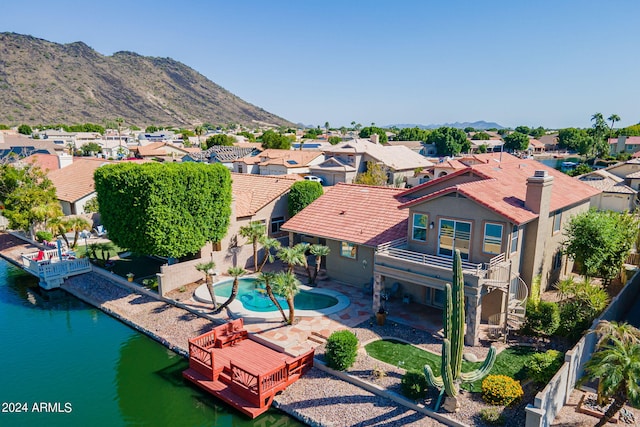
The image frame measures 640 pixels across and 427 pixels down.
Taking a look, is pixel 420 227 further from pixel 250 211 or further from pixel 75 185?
pixel 75 185

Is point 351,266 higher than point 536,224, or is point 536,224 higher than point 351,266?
point 536,224

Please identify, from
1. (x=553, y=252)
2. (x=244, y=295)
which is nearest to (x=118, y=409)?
(x=244, y=295)

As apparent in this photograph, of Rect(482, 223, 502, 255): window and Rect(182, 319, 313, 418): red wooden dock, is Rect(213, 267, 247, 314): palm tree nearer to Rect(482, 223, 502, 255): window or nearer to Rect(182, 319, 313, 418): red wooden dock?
Rect(182, 319, 313, 418): red wooden dock

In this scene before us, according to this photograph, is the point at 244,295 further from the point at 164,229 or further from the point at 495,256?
the point at 495,256

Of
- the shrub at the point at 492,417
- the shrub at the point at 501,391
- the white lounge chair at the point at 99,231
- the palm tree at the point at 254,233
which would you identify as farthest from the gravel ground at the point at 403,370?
the white lounge chair at the point at 99,231

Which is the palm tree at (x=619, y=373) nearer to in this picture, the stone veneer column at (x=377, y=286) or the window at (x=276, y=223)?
the stone veneer column at (x=377, y=286)

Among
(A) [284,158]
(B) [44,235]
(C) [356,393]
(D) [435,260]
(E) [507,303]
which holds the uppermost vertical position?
(A) [284,158]

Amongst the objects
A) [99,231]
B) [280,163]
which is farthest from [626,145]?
[99,231]
